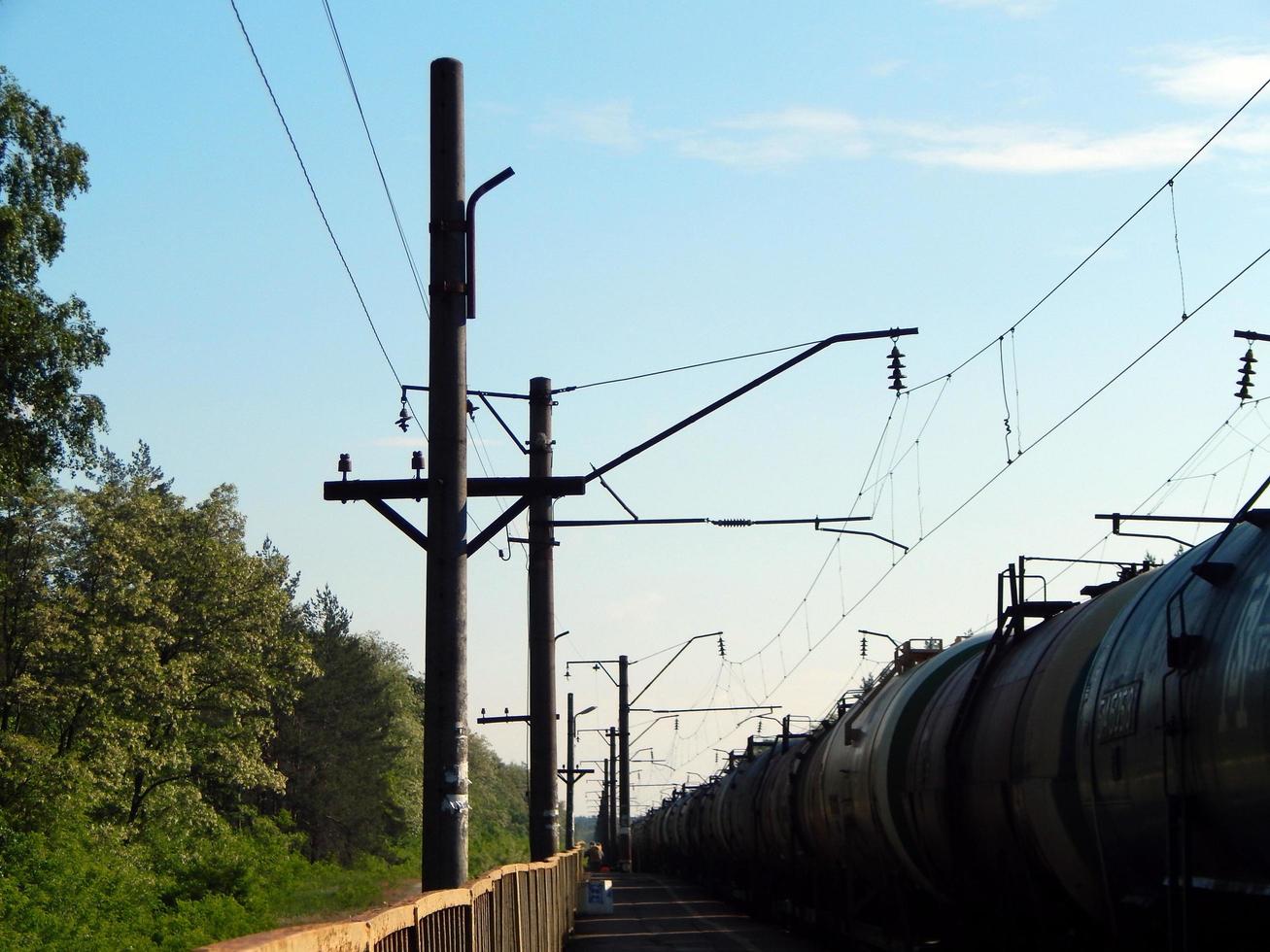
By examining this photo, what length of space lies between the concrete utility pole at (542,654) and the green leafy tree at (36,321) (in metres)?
10.0

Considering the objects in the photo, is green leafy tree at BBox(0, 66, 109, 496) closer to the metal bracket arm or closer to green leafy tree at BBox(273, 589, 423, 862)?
Answer: the metal bracket arm

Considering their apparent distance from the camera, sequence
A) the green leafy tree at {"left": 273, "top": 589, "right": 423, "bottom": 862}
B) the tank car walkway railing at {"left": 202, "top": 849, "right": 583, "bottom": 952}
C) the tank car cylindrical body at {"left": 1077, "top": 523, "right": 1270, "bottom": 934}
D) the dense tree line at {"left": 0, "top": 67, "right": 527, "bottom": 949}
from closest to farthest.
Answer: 1. the tank car walkway railing at {"left": 202, "top": 849, "right": 583, "bottom": 952}
2. the tank car cylindrical body at {"left": 1077, "top": 523, "right": 1270, "bottom": 934}
3. the dense tree line at {"left": 0, "top": 67, "right": 527, "bottom": 949}
4. the green leafy tree at {"left": 273, "top": 589, "right": 423, "bottom": 862}

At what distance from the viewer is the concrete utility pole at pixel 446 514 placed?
11742 millimetres

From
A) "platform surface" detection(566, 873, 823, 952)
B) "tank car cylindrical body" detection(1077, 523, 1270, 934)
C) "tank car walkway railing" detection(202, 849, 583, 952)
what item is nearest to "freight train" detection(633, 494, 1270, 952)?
"tank car cylindrical body" detection(1077, 523, 1270, 934)

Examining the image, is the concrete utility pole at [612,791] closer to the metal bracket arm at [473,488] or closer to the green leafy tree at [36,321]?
the green leafy tree at [36,321]

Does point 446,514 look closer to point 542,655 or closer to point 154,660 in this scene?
point 542,655

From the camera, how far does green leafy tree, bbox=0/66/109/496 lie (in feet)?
90.1

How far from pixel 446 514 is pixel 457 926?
3.86m

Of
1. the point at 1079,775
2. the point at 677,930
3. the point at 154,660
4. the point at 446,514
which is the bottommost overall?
the point at 677,930

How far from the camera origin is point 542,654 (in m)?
23.2

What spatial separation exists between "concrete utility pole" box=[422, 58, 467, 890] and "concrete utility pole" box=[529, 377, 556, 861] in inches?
359

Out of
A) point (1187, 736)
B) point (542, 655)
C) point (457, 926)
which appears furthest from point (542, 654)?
point (1187, 736)

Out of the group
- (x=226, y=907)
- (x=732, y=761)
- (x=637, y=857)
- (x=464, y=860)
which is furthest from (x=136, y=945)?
(x=637, y=857)

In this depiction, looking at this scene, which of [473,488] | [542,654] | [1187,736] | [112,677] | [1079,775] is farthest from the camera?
[112,677]
